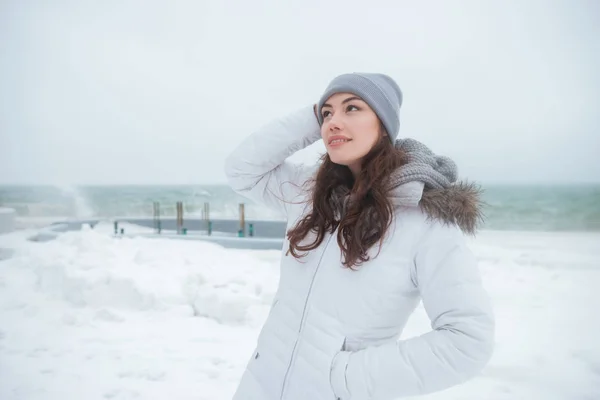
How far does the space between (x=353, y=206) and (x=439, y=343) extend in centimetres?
36

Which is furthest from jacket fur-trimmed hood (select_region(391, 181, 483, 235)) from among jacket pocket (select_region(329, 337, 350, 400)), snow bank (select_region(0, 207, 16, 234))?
snow bank (select_region(0, 207, 16, 234))

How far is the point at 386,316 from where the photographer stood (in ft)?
3.05

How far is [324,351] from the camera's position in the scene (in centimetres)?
93

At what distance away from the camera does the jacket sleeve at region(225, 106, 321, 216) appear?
1188 millimetres

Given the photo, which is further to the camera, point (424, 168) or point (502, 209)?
point (502, 209)

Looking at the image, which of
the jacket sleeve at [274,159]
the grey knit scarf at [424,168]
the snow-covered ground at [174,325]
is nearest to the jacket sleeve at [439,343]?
the grey knit scarf at [424,168]

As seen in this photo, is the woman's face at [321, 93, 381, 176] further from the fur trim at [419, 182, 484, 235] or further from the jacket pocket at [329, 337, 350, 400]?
the jacket pocket at [329, 337, 350, 400]

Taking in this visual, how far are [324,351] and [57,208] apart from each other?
29472 millimetres

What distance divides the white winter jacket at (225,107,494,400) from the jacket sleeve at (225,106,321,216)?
0.27 m

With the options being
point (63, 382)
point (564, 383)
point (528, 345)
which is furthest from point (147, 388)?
point (528, 345)

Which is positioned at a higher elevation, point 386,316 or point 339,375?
point 386,316

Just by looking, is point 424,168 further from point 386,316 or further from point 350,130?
point 386,316

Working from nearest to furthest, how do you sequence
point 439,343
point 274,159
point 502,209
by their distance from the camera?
point 439,343, point 274,159, point 502,209

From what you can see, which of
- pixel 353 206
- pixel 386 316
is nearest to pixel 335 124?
pixel 353 206
